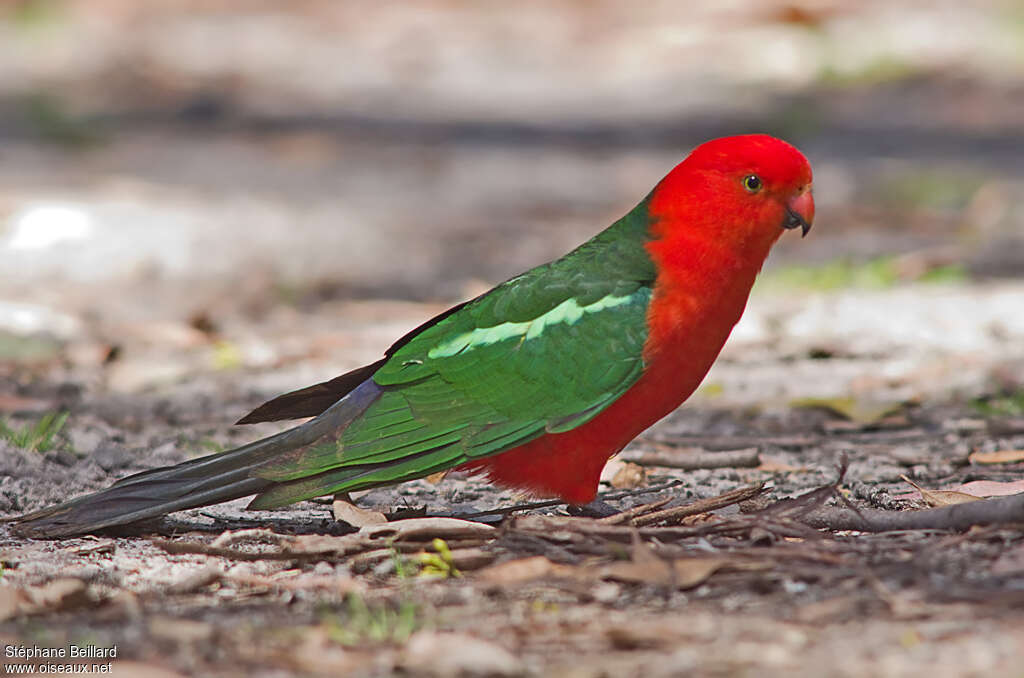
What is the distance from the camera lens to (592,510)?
10.1 ft

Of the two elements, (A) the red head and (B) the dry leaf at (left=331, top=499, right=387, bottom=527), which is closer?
(B) the dry leaf at (left=331, top=499, right=387, bottom=527)

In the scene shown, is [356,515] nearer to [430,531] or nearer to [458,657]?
[430,531]

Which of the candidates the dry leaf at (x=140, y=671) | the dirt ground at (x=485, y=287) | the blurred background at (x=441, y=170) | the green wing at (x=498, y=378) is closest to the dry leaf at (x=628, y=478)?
the dirt ground at (x=485, y=287)

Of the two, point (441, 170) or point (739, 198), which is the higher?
point (441, 170)

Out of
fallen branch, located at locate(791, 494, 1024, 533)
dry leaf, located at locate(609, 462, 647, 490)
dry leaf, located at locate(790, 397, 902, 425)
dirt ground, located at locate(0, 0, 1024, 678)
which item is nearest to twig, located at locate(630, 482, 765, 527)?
dirt ground, located at locate(0, 0, 1024, 678)

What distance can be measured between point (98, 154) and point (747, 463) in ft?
24.1

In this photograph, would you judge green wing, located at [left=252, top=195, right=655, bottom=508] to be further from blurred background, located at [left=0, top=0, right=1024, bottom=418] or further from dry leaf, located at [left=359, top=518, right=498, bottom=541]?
blurred background, located at [left=0, top=0, right=1024, bottom=418]

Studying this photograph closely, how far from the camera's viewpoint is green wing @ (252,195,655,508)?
2881 millimetres

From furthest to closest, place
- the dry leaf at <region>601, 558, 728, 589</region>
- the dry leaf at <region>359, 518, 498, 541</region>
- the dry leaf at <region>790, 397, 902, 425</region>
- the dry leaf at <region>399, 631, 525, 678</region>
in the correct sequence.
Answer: the dry leaf at <region>790, 397, 902, 425</region> < the dry leaf at <region>359, 518, 498, 541</region> < the dry leaf at <region>601, 558, 728, 589</region> < the dry leaf at <region>399, 631, 525, 678</region>

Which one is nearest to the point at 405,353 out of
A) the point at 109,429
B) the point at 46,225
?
the point at 109,429

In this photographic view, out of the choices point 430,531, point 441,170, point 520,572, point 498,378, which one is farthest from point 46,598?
point 441,170

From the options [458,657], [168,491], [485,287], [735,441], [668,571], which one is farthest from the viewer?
[485,287]

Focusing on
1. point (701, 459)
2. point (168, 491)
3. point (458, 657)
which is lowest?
point (458, 657)

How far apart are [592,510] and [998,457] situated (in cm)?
122
